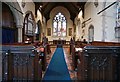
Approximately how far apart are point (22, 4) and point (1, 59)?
7046 mm

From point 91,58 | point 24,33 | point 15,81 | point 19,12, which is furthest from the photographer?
point 24,33

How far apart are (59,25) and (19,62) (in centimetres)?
2086

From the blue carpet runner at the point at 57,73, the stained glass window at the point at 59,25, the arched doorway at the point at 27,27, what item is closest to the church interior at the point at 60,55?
the blue carpet runner at the point at 57,73

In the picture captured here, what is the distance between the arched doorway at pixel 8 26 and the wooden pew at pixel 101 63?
5.79 meters

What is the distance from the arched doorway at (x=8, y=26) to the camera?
28.1 feet

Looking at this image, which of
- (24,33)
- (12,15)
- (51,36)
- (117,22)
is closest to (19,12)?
(12,15)

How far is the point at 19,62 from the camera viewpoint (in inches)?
137

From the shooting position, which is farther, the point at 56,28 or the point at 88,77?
the point at 56,28

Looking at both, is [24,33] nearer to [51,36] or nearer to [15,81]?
[15,81]

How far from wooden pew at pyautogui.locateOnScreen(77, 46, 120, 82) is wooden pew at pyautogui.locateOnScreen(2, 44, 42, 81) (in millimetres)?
951

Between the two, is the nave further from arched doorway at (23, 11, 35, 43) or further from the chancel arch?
the chancel arch

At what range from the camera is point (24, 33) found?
10875mm

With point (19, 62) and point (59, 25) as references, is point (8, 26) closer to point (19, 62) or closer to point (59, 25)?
point (19, 62)

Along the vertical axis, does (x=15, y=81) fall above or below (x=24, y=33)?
below
